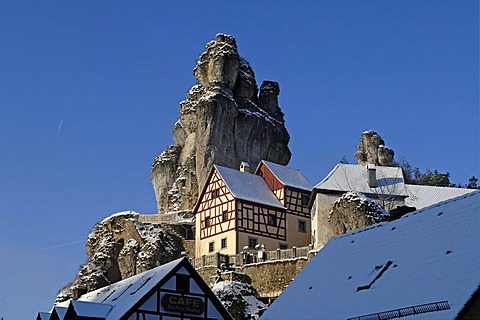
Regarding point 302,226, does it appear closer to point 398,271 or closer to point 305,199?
point 305,199

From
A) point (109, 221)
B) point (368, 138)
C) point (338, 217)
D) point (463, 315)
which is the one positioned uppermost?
point (368, 138)

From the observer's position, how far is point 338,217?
1884 inches

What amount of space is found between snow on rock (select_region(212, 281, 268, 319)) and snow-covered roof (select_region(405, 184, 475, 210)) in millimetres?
13352

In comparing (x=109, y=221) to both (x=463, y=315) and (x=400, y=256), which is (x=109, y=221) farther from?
(x=463, y=315)

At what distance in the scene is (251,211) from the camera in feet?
198

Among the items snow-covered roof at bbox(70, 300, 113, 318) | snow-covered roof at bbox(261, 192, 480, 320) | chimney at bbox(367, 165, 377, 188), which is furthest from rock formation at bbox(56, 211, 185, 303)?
snow-covered roof at bbox(261, 192, 480, 320)

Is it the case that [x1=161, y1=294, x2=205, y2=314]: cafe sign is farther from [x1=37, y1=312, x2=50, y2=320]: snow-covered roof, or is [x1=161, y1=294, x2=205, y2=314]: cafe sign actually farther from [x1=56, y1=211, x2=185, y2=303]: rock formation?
[x1=56, y1=211, x2=185, y2=303]: rock formation

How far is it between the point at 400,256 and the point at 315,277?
390 cm

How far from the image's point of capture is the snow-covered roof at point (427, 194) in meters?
53.6

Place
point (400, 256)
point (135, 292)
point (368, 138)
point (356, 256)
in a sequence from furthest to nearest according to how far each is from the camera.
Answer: point (368, 138) → point (135, 292) → point (356, 256) → point (400, 256)

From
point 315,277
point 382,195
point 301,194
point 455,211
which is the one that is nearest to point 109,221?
point 301,194

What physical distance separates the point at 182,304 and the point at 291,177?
3547cm

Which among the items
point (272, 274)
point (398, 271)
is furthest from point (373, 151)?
point (398, 271)

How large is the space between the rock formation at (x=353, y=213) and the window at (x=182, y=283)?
1737cm
